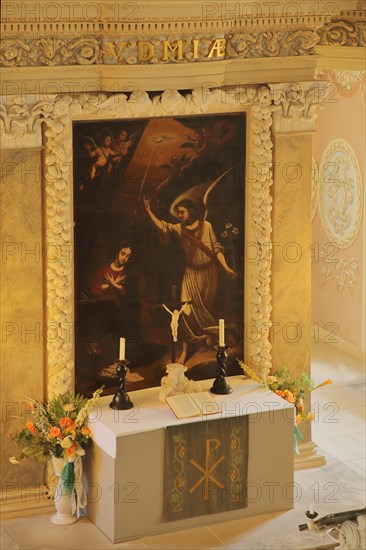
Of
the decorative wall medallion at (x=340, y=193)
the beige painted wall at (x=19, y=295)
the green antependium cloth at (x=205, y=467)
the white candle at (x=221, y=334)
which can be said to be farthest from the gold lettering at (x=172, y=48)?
the decorative wall medallion at (x=340, y=193)

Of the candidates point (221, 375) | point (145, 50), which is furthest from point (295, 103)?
point (221, 375)

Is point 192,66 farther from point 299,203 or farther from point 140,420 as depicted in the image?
point 140,420

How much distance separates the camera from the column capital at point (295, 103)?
1352 centimetres

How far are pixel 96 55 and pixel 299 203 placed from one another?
2935 millimetres

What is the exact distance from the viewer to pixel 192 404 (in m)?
13.0

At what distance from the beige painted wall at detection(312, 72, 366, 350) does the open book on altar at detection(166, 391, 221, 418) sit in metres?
5.77

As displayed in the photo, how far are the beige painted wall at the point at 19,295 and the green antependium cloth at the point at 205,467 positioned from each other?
1.60m

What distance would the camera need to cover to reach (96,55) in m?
12.6

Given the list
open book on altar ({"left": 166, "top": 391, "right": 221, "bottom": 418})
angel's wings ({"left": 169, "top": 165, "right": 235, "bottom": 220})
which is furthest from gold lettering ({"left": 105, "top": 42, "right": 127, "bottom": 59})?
open book on altar ({"left": 166, "top": 391, "right": 221, "bottom": 418})

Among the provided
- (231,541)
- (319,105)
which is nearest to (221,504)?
(231,541)

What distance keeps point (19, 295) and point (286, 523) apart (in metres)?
3.67

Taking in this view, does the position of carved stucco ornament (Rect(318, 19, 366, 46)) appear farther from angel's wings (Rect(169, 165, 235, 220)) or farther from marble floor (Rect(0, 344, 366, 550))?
marble floor (Rect(0, 344, 366, 550))

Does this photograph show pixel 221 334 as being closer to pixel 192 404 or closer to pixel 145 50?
pixel 192 404

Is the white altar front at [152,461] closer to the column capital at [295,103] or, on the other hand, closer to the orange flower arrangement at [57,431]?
the orange flower arrangement at [57,431]
